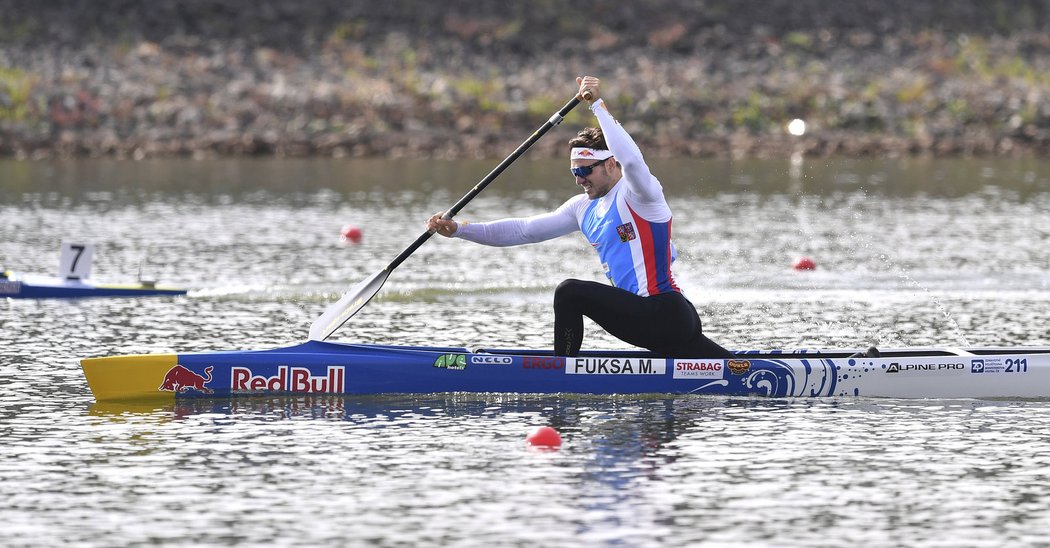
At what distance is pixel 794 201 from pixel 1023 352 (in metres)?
20.9

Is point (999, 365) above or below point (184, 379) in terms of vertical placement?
above

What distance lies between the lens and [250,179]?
132 feet

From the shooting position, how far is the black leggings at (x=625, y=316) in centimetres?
1368

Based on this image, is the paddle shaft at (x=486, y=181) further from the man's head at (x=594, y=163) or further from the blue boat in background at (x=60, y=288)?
the blue boat in background at (x=60, y=288)

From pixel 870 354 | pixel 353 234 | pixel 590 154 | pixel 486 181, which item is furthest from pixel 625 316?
pixel 353 234

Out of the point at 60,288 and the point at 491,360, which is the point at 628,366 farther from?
the point at 60,288

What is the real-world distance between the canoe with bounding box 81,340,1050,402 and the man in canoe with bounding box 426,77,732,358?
27 centimetres

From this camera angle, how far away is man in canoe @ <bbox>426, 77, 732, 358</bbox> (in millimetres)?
13391

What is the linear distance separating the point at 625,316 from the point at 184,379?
11.1 feet

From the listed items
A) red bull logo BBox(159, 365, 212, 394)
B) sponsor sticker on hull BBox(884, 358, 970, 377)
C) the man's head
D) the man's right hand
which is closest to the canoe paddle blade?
the man's right hand

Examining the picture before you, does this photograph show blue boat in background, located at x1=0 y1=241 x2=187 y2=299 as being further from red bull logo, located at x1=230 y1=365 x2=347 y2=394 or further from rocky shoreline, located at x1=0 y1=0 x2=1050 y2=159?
rocky shoreline, located at x1=0 y1=0 x2=1050 y2=159

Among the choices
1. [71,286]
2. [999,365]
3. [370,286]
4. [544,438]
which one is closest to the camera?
[544,438]

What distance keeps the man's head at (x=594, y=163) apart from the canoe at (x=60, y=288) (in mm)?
8668

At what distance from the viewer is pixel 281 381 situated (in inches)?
551
